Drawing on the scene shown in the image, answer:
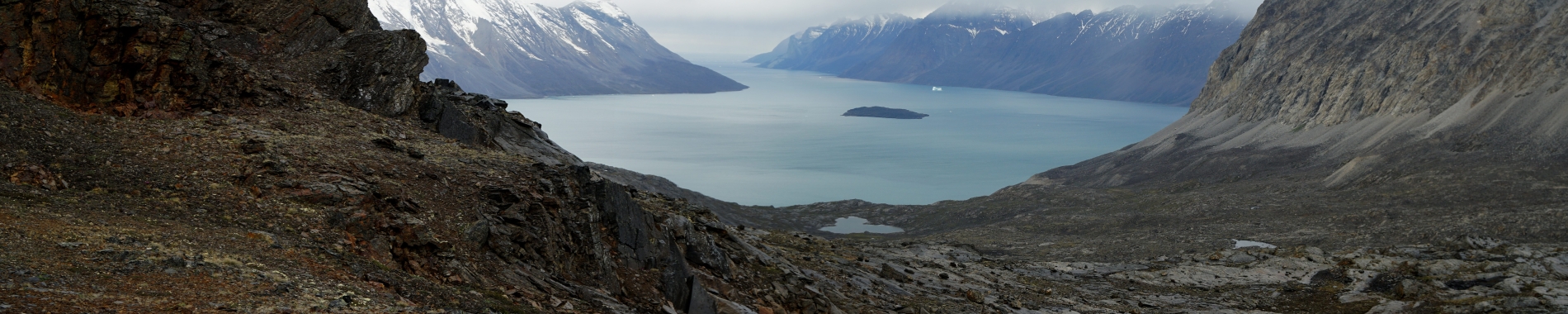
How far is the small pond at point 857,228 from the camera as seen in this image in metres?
82.3

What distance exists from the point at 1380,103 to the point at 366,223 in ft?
393

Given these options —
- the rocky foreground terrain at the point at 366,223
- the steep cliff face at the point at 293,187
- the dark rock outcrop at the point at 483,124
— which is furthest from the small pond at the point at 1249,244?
the dark rock outcrop at the point at 483,124

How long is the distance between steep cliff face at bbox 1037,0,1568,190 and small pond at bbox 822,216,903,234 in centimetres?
3660

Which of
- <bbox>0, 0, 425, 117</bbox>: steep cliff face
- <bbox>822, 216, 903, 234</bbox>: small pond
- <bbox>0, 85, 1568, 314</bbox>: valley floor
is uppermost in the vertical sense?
<bbox>0, 0, 425, 117</bbox>: steep cliff face

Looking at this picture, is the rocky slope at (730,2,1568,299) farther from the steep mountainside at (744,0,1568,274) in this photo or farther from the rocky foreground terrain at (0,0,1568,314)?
the rocky foreground terrain at (0,0,1568,314)

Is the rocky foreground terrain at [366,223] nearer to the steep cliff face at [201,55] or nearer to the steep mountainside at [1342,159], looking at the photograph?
the steep cliff face at [201,55]

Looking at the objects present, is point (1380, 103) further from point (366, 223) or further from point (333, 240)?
point (333, 240)

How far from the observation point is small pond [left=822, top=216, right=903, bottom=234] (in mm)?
82312

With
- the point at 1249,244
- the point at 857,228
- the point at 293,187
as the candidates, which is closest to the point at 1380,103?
the point at 1249,244

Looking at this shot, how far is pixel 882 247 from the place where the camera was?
163ft

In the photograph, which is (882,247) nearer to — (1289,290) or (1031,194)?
(1289,290)

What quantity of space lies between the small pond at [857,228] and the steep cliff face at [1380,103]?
3660 centimetres

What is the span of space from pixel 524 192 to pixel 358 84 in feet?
24.9

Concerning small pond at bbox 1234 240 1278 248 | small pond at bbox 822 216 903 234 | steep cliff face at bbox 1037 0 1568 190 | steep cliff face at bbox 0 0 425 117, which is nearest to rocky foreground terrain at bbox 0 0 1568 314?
steep cliff face at bbox 0 0 425 117
